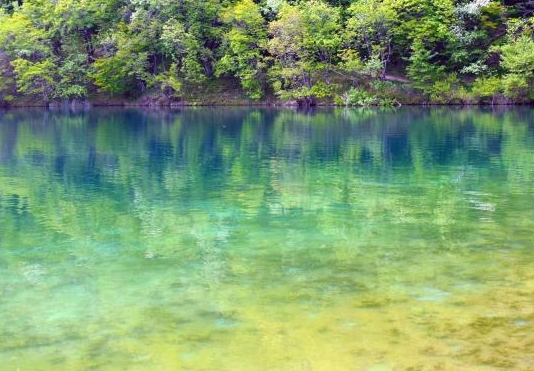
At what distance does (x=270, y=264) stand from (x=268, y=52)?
48976 millimetres

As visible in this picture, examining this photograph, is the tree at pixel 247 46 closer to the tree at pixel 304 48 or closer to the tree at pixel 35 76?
the tree at pixel 304 48

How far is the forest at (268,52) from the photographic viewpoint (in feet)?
162

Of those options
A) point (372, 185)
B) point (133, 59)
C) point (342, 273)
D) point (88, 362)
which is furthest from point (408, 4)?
point (88, 362)

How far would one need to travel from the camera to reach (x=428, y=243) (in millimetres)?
9664

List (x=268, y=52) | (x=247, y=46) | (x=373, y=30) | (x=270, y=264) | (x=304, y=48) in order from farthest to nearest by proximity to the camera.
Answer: (x=268, y=52) < (x=247, y=46) < (x=304, y=48) < (x=373, y=30) < (x=270, y=264)

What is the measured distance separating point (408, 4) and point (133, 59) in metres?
23.5

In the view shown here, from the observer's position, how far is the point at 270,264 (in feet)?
28.5

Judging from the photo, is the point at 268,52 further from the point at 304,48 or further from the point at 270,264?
the point at 270,264

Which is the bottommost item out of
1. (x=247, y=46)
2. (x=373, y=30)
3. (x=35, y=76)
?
(x=35, y=76)

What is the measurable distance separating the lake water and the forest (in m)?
31.2

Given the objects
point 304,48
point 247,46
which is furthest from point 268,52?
point 304,48

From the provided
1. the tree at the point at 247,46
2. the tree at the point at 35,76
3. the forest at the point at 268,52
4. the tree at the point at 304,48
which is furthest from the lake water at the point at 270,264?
the tree at the point at 35,76

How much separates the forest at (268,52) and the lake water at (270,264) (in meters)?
31.2

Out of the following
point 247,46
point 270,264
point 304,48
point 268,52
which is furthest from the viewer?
point 268,52
